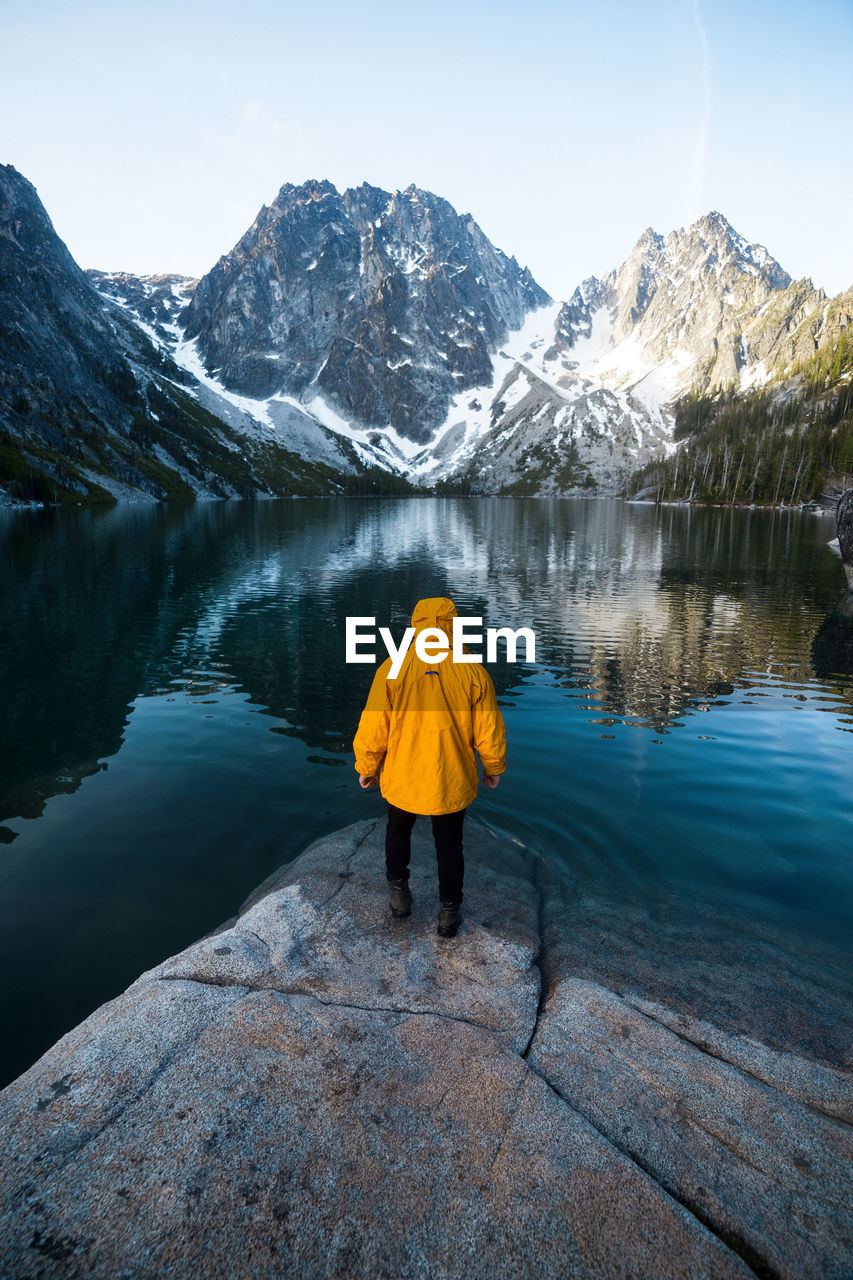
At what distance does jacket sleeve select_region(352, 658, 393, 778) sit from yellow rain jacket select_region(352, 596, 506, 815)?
0.01 meters

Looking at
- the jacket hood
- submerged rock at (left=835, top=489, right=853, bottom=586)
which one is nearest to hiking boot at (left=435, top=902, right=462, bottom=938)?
the jacket hood

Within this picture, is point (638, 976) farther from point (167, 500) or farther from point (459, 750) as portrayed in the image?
point (167, 500)

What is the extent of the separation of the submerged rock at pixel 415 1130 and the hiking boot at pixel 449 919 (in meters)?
0.43

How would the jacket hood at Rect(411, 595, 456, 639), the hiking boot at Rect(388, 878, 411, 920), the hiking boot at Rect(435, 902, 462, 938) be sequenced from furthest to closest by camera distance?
the hiking boot at Rect(388, 878, 411, 920), the hiking boot at Rect(435, 902, 462, 938), the jacket hood at Rect(411, 595, 456, 639)

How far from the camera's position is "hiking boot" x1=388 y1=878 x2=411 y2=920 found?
7.89 metres

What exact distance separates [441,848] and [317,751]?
953 centimetres

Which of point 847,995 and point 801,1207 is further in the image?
point 847,995

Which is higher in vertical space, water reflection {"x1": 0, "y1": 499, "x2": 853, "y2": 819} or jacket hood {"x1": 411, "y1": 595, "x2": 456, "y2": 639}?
jacket hood {"x1": 411, "y1": 595, "x2": 456, "y2": 639}

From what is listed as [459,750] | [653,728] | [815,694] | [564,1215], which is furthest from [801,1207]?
[815,694]

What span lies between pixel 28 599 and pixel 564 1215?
4093 centimetres

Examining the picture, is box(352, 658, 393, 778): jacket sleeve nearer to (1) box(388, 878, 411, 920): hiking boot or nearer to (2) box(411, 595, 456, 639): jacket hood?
(2) box(411, 595, 456, 639): jacket hood

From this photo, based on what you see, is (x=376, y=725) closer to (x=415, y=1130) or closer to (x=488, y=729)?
(x=488, y=729)

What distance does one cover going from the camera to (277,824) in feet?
41.4

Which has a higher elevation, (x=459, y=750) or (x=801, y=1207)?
(x=459, y=750)
